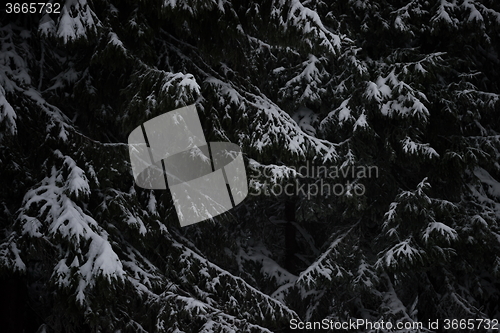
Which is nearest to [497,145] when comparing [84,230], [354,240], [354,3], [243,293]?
[354,240]

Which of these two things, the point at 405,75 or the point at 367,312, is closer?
the point at 405,75

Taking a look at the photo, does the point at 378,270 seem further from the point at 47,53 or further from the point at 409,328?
the point at 47,53

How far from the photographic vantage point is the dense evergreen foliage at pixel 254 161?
5.30 meters

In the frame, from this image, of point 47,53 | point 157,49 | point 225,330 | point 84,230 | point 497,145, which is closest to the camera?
point 84,230

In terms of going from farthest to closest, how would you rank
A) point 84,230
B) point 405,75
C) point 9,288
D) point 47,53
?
point 405,75
point 47,53
point 9,288
point 84,230

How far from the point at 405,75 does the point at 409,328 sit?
4750 mm

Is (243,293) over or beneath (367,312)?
over

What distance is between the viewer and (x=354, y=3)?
991 cm

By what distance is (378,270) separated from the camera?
362 inches

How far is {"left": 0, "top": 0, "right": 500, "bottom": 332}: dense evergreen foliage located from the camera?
530 centimetres

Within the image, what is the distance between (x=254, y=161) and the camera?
665 centimetres

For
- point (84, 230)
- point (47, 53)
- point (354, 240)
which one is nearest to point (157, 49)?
point (47, 53)

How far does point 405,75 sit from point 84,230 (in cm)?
643

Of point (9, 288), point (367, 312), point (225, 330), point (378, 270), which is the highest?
point (9, 288)
